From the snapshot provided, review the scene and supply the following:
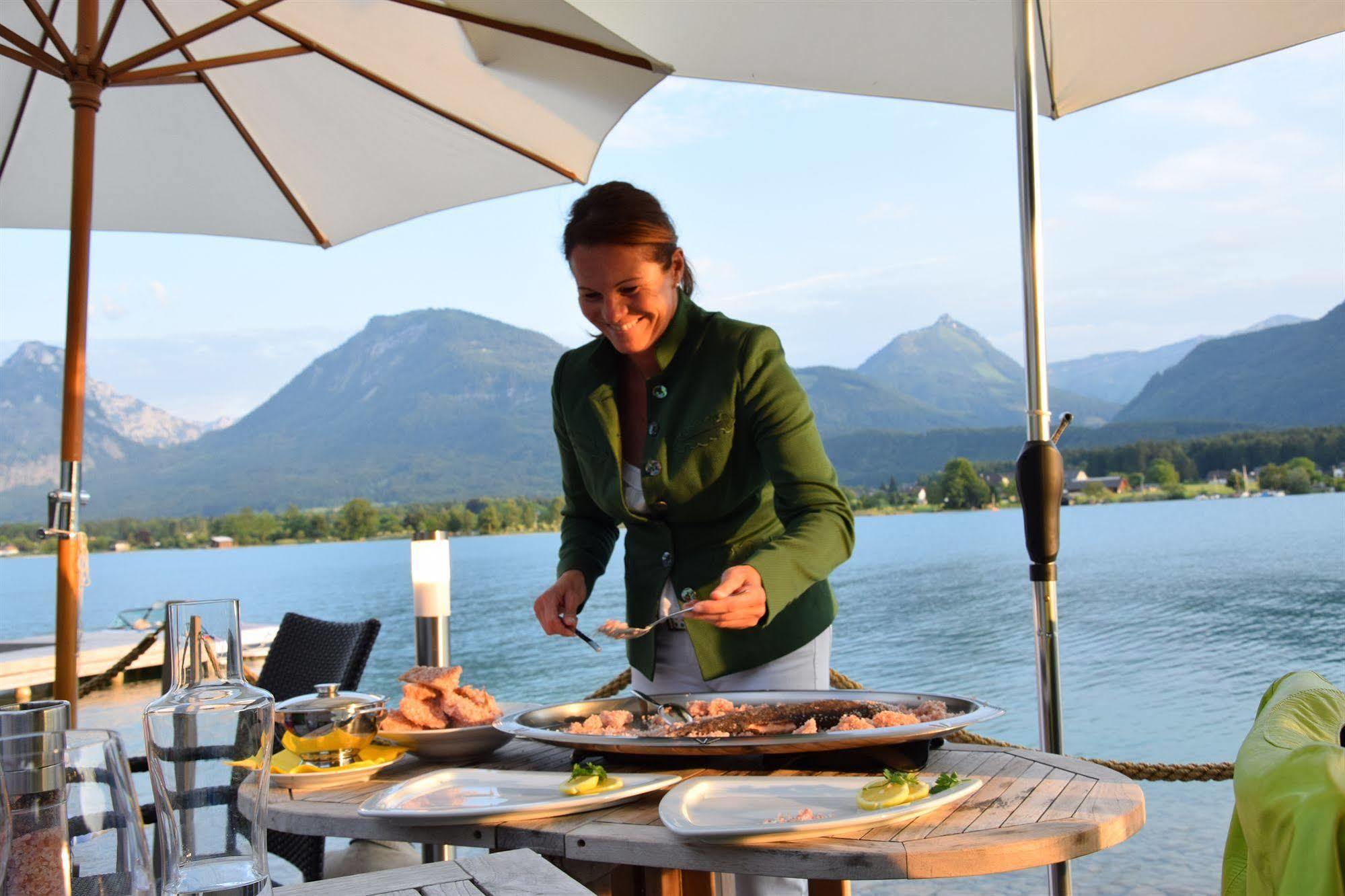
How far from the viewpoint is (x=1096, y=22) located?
222 centimetres

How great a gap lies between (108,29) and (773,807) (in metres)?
2.69

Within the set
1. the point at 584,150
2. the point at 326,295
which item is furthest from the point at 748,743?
the point at 326,295

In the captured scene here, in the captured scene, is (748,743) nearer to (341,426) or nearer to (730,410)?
(730,410)

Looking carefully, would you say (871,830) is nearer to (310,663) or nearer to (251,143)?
(310,663)

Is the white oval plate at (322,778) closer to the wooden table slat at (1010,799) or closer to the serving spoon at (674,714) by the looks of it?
the serving spoon at (674,714)

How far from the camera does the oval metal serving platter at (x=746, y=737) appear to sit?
51.3 inches

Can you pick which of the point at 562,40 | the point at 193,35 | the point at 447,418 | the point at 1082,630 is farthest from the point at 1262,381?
the point at 447,418

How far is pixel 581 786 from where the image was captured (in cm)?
121

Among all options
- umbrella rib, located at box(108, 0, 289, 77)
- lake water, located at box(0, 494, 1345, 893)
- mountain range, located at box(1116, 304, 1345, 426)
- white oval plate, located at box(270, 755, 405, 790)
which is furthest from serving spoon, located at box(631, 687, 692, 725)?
mountain range, located at box(1116, 304, 1345, 426)

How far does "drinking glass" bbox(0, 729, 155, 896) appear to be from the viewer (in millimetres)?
595

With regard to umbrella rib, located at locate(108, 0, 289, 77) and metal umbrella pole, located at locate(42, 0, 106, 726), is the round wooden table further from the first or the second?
umbrella rib, located at locate(108, 0, 289, 77)

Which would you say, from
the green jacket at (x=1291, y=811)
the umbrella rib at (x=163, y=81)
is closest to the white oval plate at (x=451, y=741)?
the green jacket at (x=1291, y=811)

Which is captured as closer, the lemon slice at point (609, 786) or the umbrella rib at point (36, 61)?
the lemon slice at point (609, 786)

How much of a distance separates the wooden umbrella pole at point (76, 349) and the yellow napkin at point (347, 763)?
1423mm
